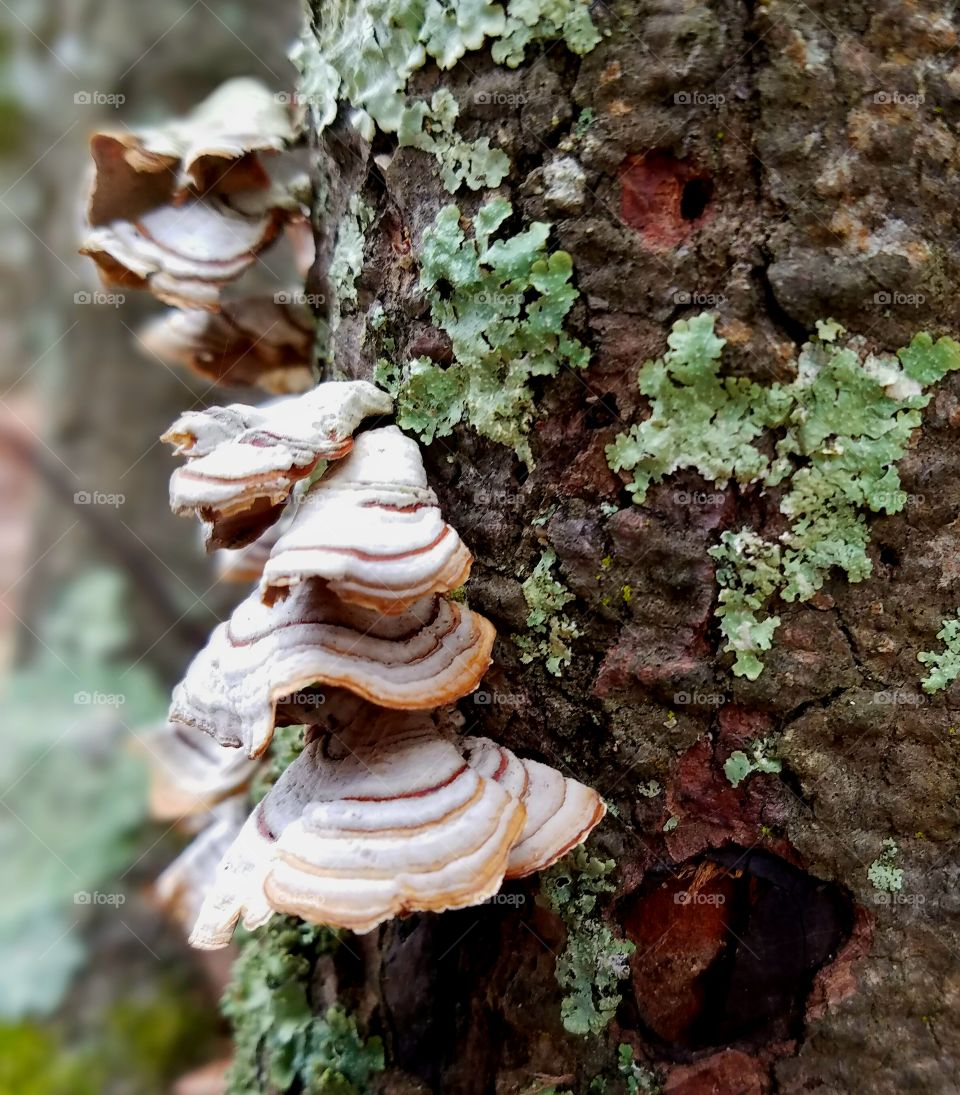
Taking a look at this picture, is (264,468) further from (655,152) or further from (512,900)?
(512,900)

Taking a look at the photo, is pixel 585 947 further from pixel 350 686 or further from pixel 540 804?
pixel 350 686

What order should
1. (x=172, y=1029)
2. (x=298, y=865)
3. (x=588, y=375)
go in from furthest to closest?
(x=172, y=1029)
(x=588, y=375)
(x=298, y=865)

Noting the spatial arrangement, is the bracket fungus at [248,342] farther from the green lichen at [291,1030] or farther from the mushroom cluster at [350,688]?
the green lichen at [291,1030]

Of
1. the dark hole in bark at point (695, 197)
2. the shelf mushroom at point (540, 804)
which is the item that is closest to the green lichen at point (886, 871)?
the shelf mushroom at point (540, 804)

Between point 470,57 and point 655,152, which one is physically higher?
point 470,57

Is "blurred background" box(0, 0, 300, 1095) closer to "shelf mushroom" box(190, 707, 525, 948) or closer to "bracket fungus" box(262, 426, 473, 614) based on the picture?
"shelf mushroom" box(190, 707, 525, 948)


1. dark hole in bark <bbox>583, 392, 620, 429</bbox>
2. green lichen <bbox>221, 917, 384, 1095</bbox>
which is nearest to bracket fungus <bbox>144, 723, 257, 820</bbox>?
green lichen <bbox>221, 917, 384, 1095</bbox>

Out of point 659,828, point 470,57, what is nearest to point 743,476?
point 659,828
